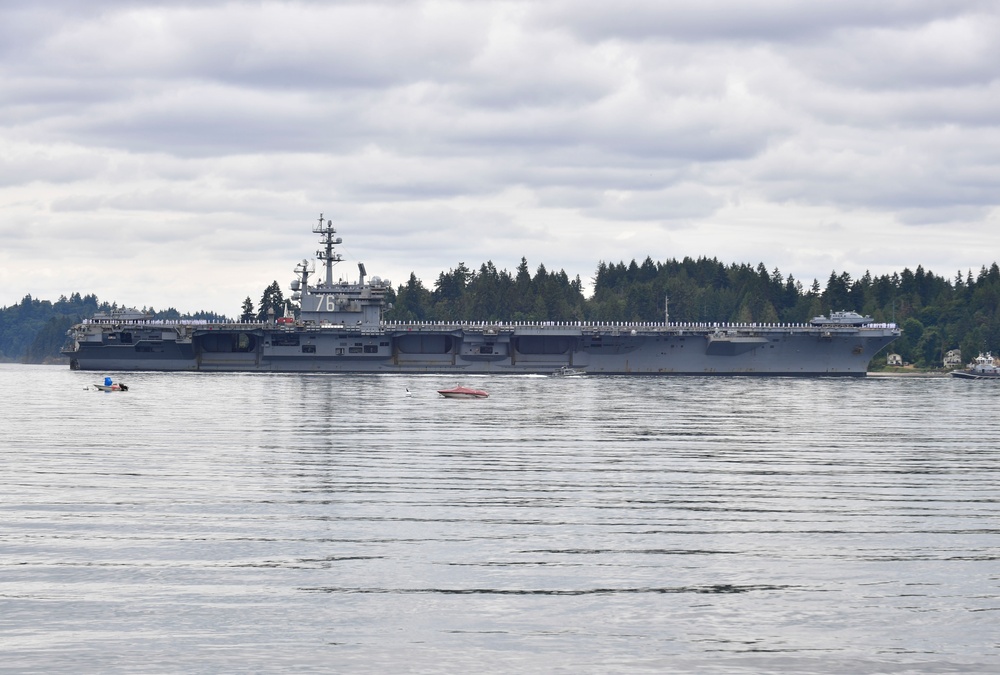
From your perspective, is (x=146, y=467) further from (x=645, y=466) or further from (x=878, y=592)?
(x=878, y=592)

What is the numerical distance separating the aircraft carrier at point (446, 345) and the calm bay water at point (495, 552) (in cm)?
5711

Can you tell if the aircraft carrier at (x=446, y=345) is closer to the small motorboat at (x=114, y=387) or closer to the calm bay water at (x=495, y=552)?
the small motorboat at (x=114, y=387)

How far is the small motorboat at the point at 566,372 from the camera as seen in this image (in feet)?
330

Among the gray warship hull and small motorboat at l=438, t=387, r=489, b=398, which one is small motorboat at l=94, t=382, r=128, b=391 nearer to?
small motorboat at l=438, t=387, r=489, b=398

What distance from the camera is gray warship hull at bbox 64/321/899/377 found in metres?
99.6

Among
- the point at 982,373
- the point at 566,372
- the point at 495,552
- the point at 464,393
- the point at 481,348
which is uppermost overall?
the point at 481,348

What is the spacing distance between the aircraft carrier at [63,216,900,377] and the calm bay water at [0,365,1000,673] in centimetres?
5711

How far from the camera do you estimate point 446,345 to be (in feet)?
333

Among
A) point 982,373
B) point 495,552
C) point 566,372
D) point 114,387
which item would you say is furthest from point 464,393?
point 982,373

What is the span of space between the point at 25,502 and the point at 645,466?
15.9 metres

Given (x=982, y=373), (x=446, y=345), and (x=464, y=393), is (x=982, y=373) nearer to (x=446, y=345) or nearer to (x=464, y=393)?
(x=446, y=345)

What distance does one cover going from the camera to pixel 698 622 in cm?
1558

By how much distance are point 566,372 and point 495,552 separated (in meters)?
80.8

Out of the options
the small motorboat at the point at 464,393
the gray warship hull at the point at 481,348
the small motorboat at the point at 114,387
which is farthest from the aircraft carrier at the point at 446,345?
the small motorboat at the point at 464,393
